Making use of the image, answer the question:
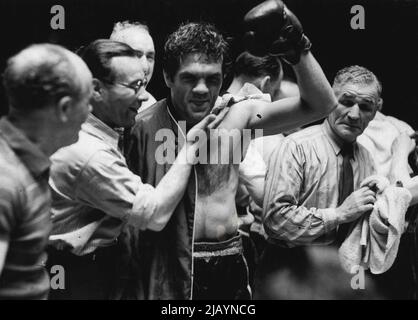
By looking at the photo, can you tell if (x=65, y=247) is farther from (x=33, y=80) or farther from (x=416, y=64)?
(x=416, y=64)

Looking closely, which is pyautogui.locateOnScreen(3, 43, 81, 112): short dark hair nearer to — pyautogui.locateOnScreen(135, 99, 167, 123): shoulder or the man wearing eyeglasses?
the man wearing eyeglasses

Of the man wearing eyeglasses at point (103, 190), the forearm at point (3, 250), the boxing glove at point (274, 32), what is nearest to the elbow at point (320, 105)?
the boxing glove at point (274, 32)

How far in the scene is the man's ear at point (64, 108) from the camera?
1776mm

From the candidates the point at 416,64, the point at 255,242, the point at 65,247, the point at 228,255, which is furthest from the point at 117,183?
the point at 416,64

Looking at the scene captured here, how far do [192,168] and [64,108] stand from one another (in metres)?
0.69

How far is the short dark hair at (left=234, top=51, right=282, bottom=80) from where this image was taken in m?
2.89

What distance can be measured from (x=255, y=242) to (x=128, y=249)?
601 millimetres

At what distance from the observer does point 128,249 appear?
2.41 m

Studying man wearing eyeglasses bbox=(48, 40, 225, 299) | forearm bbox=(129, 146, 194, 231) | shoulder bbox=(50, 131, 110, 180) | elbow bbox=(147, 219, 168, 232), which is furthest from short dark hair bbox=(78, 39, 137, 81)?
elbow bbox=(147, 219, 168, 232)

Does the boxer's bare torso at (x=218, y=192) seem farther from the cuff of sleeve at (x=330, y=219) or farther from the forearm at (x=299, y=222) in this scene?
the cuff of sleeve at (x=330, y=219)

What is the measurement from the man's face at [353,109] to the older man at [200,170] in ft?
1.18

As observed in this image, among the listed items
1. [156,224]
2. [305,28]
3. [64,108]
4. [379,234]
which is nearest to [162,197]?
[156,224]

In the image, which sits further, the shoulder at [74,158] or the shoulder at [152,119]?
the shoulder at [152,119]

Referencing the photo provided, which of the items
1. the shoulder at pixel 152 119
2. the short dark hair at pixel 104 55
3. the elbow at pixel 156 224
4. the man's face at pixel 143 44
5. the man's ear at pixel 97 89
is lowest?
the elbow at pixel 156 224
